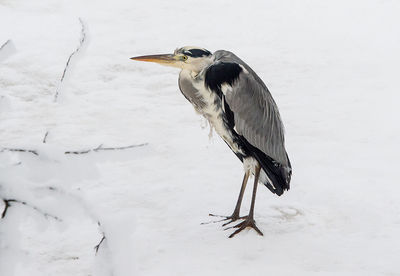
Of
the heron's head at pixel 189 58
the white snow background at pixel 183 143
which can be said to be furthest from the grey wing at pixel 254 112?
the white snow background at pixel 183 143

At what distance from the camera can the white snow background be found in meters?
3.53

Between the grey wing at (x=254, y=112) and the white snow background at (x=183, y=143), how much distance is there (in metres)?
0.51

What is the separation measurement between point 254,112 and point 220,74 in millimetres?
341

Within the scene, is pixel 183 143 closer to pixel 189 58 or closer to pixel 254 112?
pixel 254 112

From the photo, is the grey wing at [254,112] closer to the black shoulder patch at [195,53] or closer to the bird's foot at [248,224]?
the black shoulder patch at [195,53]

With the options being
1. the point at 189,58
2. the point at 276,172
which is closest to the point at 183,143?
the point at 276,172

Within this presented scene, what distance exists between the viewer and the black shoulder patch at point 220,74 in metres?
3.76

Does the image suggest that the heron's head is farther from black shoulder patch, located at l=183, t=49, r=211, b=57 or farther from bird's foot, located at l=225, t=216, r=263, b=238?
bird's foot, located at l=225, t=216, r=263, b=238

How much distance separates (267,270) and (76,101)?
3.08m

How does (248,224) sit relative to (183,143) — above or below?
above

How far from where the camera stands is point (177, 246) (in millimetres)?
3797

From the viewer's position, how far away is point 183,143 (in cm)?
532

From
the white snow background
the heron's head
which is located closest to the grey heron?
the heron's head

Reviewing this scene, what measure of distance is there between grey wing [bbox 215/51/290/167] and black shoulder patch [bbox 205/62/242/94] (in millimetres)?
29
